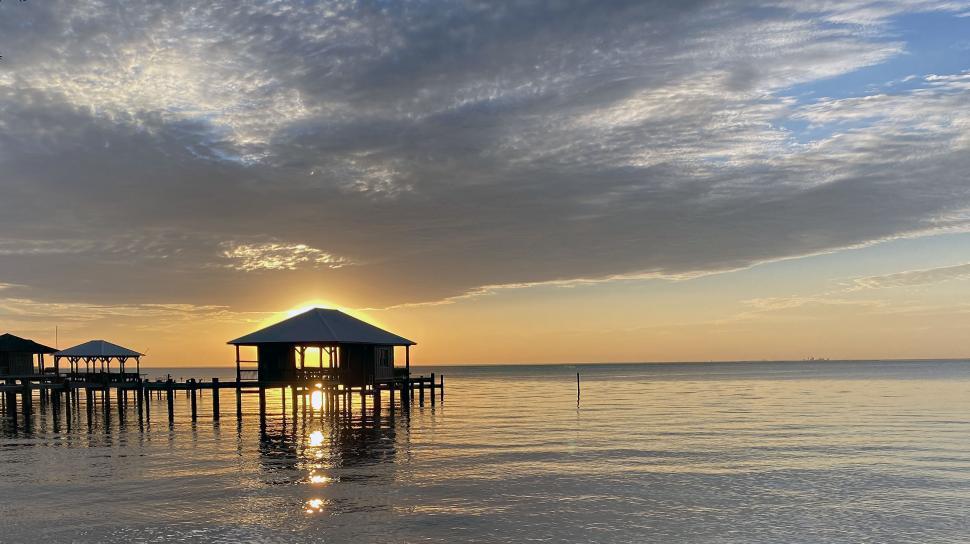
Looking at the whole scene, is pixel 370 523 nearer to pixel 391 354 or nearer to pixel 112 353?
pixel 391 354

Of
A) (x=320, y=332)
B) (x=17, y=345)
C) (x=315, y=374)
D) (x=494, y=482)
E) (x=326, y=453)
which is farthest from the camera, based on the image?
(x=17, y=345)

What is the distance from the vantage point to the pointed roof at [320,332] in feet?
170

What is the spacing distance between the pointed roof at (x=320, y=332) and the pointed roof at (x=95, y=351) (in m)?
20.6

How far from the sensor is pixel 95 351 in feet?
225

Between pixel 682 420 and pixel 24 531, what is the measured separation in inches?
1536

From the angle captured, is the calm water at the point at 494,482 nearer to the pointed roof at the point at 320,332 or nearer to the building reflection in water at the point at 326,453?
the building reflection in water at the point at 326,453

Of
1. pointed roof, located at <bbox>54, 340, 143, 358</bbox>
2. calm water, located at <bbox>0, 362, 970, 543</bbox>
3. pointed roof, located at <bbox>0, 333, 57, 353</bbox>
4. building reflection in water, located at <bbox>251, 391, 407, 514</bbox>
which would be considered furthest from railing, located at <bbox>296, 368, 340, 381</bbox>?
pointed roof, located at <bbox>0, 333, 57, 353</bbox>

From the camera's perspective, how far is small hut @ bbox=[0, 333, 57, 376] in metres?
65.6

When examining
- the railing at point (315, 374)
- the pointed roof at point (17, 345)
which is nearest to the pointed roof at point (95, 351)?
the pointed roof at point (17, 345)

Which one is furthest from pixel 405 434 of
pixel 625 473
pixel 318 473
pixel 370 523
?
pixel 370 523

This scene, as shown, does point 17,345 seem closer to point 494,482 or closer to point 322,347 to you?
point 322,347

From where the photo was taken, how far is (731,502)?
2344 cm

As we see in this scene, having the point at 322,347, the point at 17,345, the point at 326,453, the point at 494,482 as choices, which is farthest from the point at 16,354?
the point at 494,482

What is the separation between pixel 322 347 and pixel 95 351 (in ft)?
88.6
